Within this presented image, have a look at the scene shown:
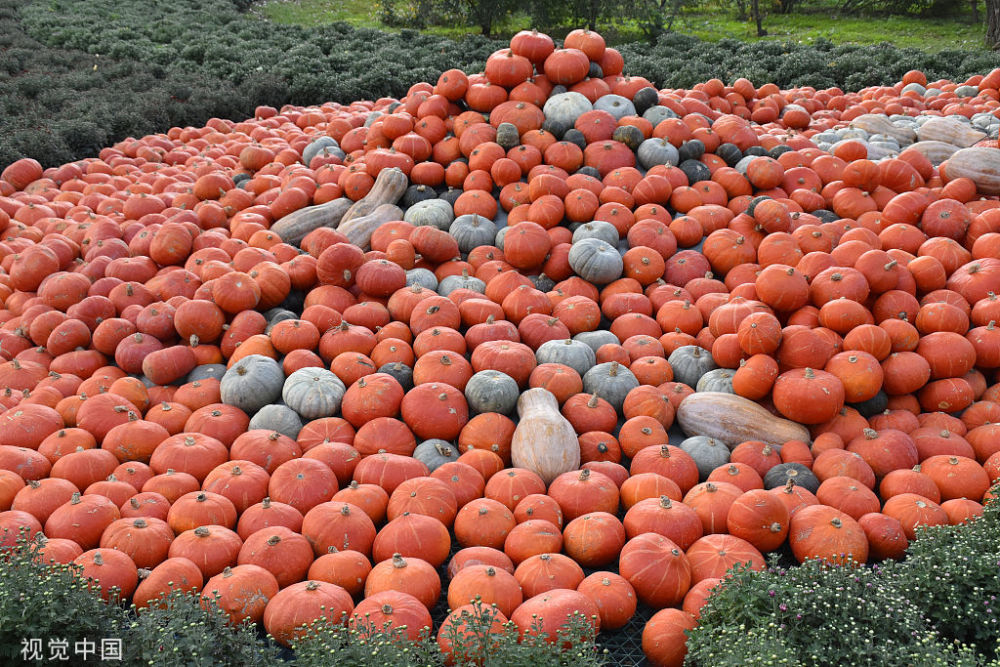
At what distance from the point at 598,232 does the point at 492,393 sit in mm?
2258

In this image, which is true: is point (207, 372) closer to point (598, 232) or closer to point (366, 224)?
point (366, 224)

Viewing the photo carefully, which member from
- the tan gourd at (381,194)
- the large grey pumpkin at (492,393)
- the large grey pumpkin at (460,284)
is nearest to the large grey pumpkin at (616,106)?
the tan gourd at (381,194)

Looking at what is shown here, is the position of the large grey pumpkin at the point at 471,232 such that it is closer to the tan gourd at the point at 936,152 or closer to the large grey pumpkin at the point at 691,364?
the large grey pumpkin at the point at 691,364

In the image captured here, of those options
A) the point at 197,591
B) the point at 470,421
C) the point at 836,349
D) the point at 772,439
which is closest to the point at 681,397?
the point at 772,439

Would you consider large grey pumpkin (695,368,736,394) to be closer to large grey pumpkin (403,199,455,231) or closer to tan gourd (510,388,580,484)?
tan gourd (510,388,580,484)

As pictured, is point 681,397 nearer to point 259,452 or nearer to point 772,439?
point 772,439

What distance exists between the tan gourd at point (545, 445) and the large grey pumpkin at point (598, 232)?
228 centimetres

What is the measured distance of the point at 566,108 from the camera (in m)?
7.71

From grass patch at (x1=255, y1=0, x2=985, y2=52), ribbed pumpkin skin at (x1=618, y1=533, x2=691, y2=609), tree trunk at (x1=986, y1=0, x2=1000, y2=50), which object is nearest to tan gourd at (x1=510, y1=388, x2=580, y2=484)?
ribbed pumpkin skin at (x1=618, y1=533, x2=691, y2=609)

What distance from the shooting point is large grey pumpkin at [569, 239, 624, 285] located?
6207 millimetres

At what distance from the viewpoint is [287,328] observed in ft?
18.0

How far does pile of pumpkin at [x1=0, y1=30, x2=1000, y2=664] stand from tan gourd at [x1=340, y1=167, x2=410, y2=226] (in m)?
0.03

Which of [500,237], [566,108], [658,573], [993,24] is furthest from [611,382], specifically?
[993,24]

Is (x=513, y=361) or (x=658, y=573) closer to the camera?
(x=658, y=573)
